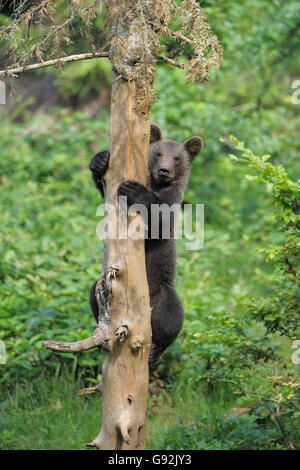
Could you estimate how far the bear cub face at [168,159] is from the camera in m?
5.36

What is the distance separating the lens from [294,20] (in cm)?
1037

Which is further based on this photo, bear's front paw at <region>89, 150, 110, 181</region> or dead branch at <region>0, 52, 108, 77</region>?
bear's front paw at <region>89, 150, 110, 181</region>

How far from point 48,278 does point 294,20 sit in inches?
267

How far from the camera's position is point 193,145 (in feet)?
19.7

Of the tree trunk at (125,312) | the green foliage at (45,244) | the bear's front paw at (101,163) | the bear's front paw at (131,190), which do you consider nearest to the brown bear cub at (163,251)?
the bear's front paw at (101,163)

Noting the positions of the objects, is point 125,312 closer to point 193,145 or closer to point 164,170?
point 164,170

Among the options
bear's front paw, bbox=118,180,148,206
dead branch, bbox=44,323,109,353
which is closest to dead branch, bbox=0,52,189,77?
bear's front paw, bbox=118,180,148,206

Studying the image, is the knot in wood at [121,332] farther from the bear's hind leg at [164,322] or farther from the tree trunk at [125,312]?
the bear's hind leg at [164,322]

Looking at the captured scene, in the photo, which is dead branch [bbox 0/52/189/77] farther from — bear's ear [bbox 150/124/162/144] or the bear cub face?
bear's ear [bbox 150/124/162/144]

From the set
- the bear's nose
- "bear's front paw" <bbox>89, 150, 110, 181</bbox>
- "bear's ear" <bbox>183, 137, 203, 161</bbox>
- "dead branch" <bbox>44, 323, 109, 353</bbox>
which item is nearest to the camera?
"dead branch" <bbox>44, 323, 109, 353</bbox>

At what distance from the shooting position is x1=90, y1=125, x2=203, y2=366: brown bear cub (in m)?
4.97

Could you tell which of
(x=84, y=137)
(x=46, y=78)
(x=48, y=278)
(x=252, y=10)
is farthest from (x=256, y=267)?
(x=46, y=78)

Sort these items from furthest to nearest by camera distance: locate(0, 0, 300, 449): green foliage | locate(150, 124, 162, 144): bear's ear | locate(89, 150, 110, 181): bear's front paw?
1. locate(150, 124, 162, 144): bear's ear
2. locate(0, 0, 300, 449): green foliage
3. locate(89, 150, 110, 181): bear's front paw

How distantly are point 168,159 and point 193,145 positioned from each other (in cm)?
51
